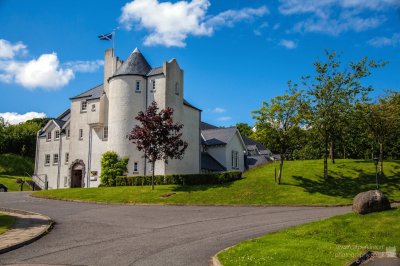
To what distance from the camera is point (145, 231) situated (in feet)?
64.3

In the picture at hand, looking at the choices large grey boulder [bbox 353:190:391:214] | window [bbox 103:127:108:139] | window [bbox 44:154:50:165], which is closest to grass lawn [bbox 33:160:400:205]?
large grey boulder [bbox 353:190:391:214]

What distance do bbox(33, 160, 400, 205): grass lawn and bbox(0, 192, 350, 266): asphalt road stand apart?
3.01 m

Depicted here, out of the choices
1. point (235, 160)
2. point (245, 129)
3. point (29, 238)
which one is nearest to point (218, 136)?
point (235, 160)

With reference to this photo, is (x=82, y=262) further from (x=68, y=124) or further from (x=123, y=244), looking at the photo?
(x=68, y=124)

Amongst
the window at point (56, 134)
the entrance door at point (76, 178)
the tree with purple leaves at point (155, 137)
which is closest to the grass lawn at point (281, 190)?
the tree with purple leaves at point (155, 137)

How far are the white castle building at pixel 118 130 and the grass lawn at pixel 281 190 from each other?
905 centimetres

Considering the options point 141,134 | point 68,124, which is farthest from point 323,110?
point 68,124

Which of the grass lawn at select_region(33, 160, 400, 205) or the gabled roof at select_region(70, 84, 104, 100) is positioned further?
the gabled roof at select_region(70, 84, 104, 100)

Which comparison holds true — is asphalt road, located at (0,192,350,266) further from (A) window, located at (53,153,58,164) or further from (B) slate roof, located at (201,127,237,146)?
(B) slate roof, located at (201,127,237,146)

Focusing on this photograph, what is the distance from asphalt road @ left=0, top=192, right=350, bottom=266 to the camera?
1430cm

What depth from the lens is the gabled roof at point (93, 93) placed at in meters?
52.5

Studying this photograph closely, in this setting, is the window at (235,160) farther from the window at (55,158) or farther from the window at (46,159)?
the window at (46,159)

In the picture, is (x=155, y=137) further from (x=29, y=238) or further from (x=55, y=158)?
(x=55, y=158)

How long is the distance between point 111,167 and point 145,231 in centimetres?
2690
